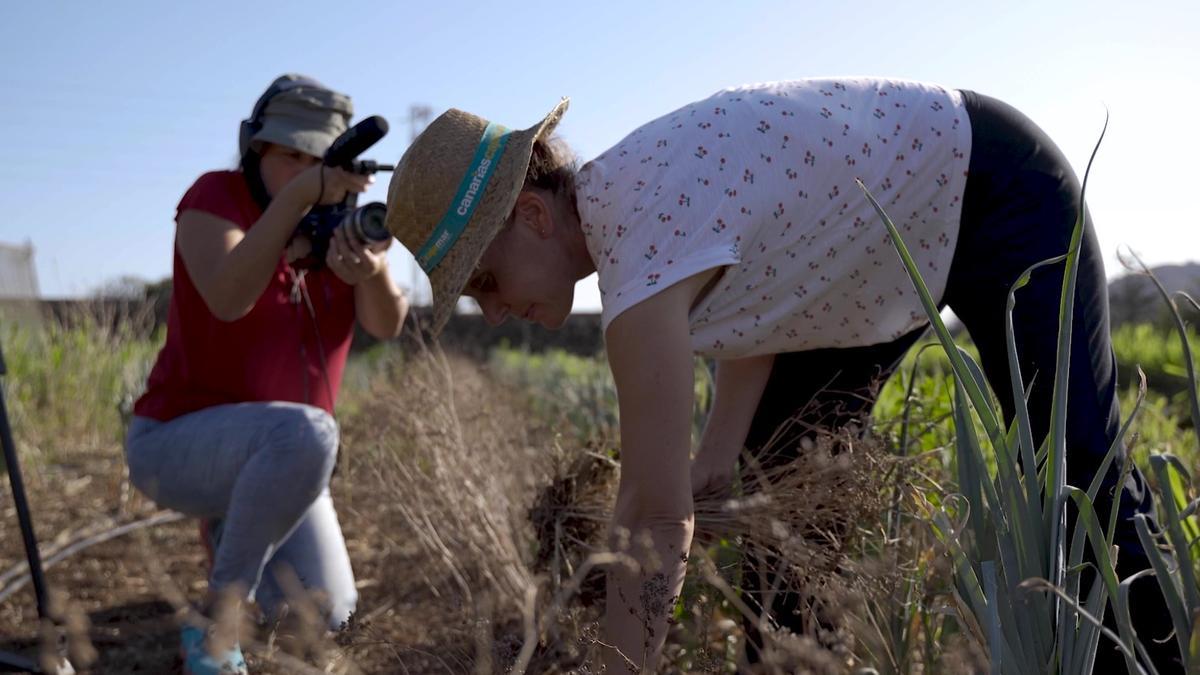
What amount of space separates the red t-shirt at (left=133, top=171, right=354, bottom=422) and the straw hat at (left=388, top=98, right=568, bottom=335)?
1056 mm

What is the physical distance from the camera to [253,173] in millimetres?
2701

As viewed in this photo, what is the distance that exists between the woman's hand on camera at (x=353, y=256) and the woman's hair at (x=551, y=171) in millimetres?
892

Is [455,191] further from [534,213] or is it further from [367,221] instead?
[367,221]

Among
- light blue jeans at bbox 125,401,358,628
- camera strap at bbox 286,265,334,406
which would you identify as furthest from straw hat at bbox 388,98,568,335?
camera strap at bbox 286,265,334,406

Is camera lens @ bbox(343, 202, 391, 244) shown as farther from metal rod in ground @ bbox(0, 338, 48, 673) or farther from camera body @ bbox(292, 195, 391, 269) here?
metal rod in ground @ bbox(0, 338, 48, 673)

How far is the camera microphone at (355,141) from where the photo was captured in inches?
92.5

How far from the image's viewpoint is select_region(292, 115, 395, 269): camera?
2.37 m

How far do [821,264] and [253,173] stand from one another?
1630mm

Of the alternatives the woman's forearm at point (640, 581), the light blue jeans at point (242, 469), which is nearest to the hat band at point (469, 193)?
the woman's forearm at point (640, 581)

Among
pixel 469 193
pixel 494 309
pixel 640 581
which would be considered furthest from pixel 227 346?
pixel 640 581

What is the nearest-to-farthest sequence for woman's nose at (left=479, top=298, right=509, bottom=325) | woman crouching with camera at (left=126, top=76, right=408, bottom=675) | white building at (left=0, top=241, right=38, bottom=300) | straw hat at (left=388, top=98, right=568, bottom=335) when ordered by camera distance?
straw hat at (left=388, top=98, right=568, bottom=335)
woman's nose at (left=479, top=298, right=509, bottom=325)
woman crouching with camera at (left=126, top=76, right=408, bottom=675)
white building at (left=0, top=241, right=38, bottom=300)

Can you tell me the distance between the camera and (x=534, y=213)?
5.43ft

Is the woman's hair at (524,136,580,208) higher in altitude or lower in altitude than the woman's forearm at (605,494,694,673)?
higher

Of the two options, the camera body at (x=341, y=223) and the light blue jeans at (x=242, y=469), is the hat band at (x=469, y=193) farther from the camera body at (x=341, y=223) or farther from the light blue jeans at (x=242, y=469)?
the light blue jeans at (x=242, y=469)
